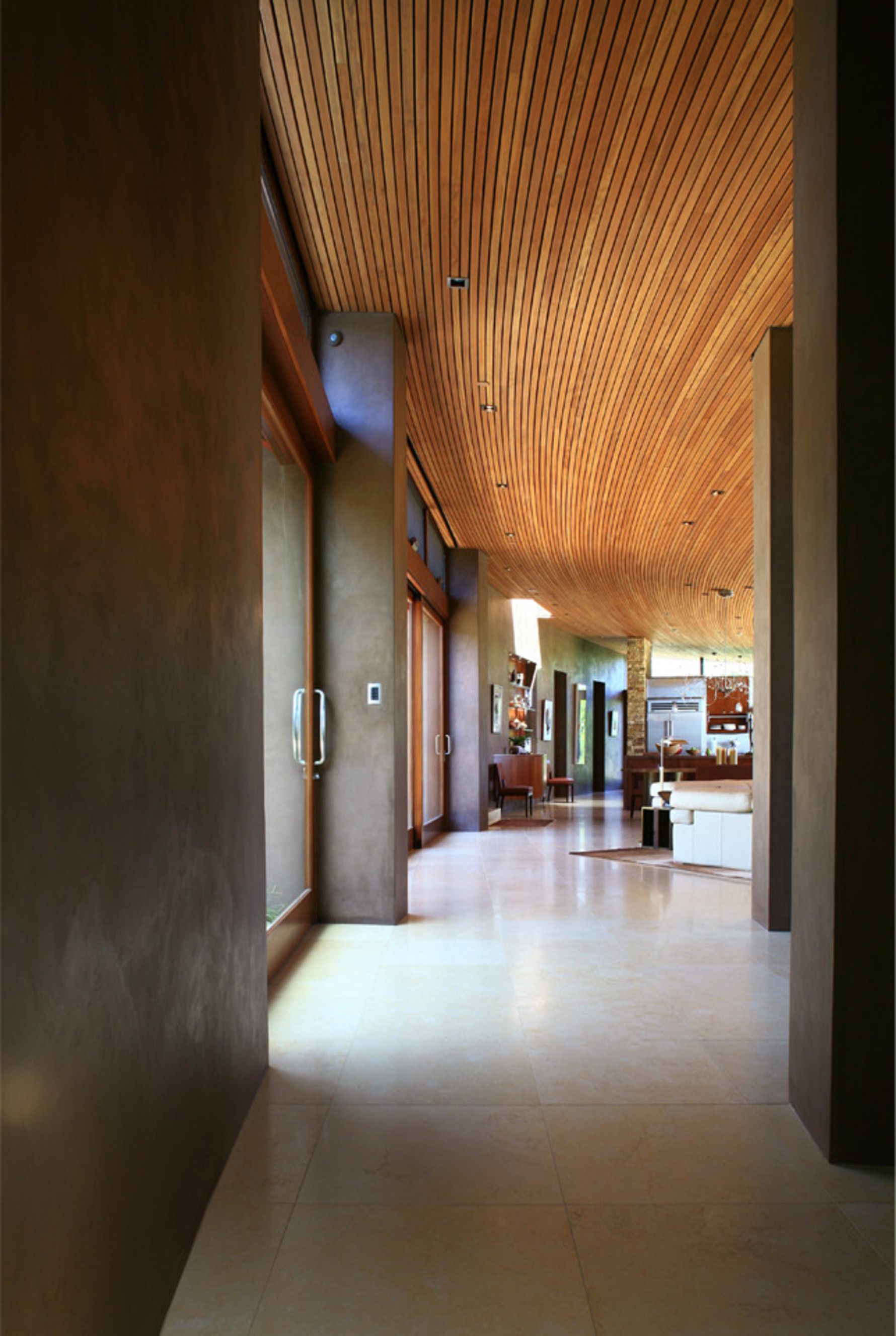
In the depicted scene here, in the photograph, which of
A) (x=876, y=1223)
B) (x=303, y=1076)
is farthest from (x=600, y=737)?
(x=876, y=1223)

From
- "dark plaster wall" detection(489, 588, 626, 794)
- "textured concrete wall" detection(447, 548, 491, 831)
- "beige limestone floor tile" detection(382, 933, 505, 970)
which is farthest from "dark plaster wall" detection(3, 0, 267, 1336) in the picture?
"dark plaster wall" detection(489, 588, 626, 794)

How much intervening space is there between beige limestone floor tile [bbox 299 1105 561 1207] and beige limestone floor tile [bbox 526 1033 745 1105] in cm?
27

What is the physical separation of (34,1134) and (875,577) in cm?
235

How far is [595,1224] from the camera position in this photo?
7.29 ft

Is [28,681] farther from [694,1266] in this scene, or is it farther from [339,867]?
[339,867]

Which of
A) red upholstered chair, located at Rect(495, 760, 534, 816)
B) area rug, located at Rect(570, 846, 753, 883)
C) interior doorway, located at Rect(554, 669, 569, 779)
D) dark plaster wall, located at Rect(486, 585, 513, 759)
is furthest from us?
interior doorway, located at Rect(554, 669, 569, 779)

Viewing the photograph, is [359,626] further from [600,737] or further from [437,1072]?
[600,737]

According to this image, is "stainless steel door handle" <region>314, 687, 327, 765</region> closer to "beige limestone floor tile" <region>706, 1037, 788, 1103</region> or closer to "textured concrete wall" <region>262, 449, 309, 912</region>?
"textured concrete wall" <region>262, 449, 309, 912</region>

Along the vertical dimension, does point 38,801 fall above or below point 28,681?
below

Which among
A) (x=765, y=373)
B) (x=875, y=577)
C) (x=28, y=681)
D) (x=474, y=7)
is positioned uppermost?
(x=474, y=7)

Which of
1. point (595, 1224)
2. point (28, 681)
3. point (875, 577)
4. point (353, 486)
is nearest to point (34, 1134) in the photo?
point (28, 681)

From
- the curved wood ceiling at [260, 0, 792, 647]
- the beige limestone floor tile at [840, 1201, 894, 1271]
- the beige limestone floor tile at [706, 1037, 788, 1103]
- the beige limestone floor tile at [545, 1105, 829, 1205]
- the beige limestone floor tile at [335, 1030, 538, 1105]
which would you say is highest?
A: the curved wood ceiling at [260, 0, 792, 647]

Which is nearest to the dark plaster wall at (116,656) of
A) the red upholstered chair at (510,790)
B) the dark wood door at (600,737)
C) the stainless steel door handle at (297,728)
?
the stainless steel door handle at (297,728)

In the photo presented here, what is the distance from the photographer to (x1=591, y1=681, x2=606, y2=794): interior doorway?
23266mm
